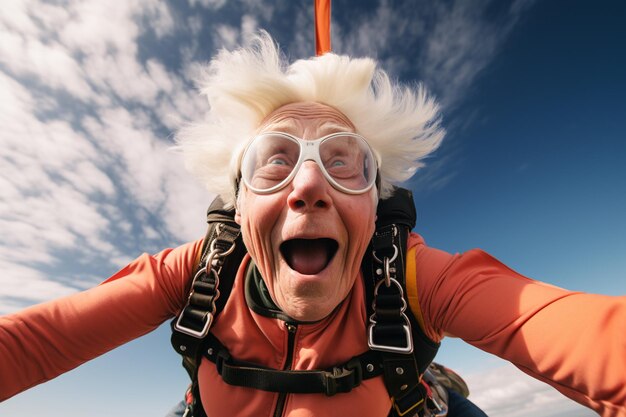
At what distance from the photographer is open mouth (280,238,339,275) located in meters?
1.64

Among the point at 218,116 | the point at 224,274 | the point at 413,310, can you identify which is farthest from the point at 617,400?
the point at 218,116

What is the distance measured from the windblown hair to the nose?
734 millimetres

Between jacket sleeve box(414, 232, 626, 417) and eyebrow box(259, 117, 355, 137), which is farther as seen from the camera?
eyebrow box(259, 117, 355, 137)

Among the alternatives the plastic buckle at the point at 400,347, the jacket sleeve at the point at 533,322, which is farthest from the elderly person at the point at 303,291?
the plastic buckle at the point at 400,347

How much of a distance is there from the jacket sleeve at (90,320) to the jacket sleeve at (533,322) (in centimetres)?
161

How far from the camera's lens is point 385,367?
5.12ft

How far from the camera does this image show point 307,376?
60.7 inches

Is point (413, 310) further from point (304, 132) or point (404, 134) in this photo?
point (404, 134)

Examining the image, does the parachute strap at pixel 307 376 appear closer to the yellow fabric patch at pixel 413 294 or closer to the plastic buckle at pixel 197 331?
the plastic buckle at pixel 197 331

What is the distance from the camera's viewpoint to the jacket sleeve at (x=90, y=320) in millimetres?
1449

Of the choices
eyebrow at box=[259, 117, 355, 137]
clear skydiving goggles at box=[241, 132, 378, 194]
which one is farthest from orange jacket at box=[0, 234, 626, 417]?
eyebrow at box=[259, 117, 355, 137]

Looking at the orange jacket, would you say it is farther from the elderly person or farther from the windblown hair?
the windblown hair

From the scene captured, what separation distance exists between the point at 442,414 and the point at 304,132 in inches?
92.7

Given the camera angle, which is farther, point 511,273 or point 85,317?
point 85,317
